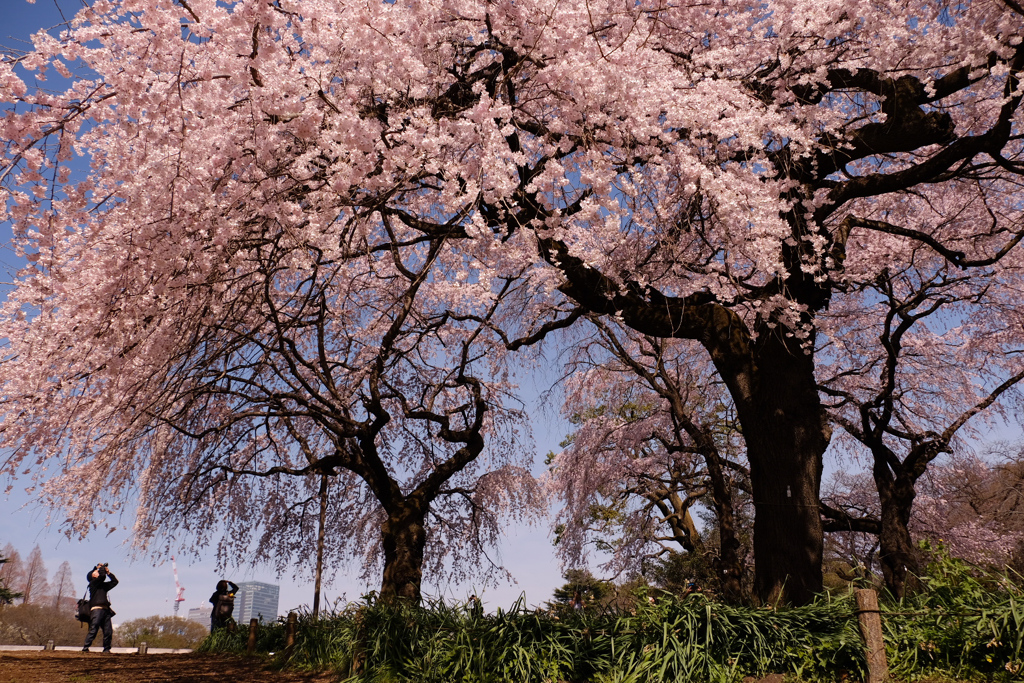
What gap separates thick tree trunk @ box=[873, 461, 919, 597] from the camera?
1135cm

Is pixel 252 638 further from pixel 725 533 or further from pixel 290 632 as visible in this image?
pixel 725 533

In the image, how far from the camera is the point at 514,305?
1209 centimetres

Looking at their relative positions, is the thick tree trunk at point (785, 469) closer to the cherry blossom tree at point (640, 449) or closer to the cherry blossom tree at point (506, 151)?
the cherry blossom tree at point (506, 151)

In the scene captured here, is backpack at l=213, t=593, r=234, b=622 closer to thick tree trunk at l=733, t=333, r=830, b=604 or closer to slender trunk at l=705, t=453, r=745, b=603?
slender trunk at l=705, t=453, r=745, b=603

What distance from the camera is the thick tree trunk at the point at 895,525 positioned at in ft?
37.2

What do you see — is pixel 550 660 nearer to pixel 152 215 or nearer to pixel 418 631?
pixel 418 631

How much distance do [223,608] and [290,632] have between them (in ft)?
16.1

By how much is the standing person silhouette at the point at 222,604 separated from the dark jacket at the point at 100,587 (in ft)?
8.25

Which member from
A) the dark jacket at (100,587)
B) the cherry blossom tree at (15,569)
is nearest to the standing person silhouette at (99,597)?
the dark jacket at (100,587)

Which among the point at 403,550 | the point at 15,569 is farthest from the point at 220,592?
Answer: the point at 15,569

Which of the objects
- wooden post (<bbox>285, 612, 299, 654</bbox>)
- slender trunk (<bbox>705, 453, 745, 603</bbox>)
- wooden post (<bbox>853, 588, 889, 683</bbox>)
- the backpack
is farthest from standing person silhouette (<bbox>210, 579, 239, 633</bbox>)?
wooden post (<bbox>853, 588, 889, 683</bbox>)

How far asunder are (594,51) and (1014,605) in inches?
233

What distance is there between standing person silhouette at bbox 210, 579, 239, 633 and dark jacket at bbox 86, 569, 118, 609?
2.52 m

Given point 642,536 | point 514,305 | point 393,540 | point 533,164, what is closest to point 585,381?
point 642,536
